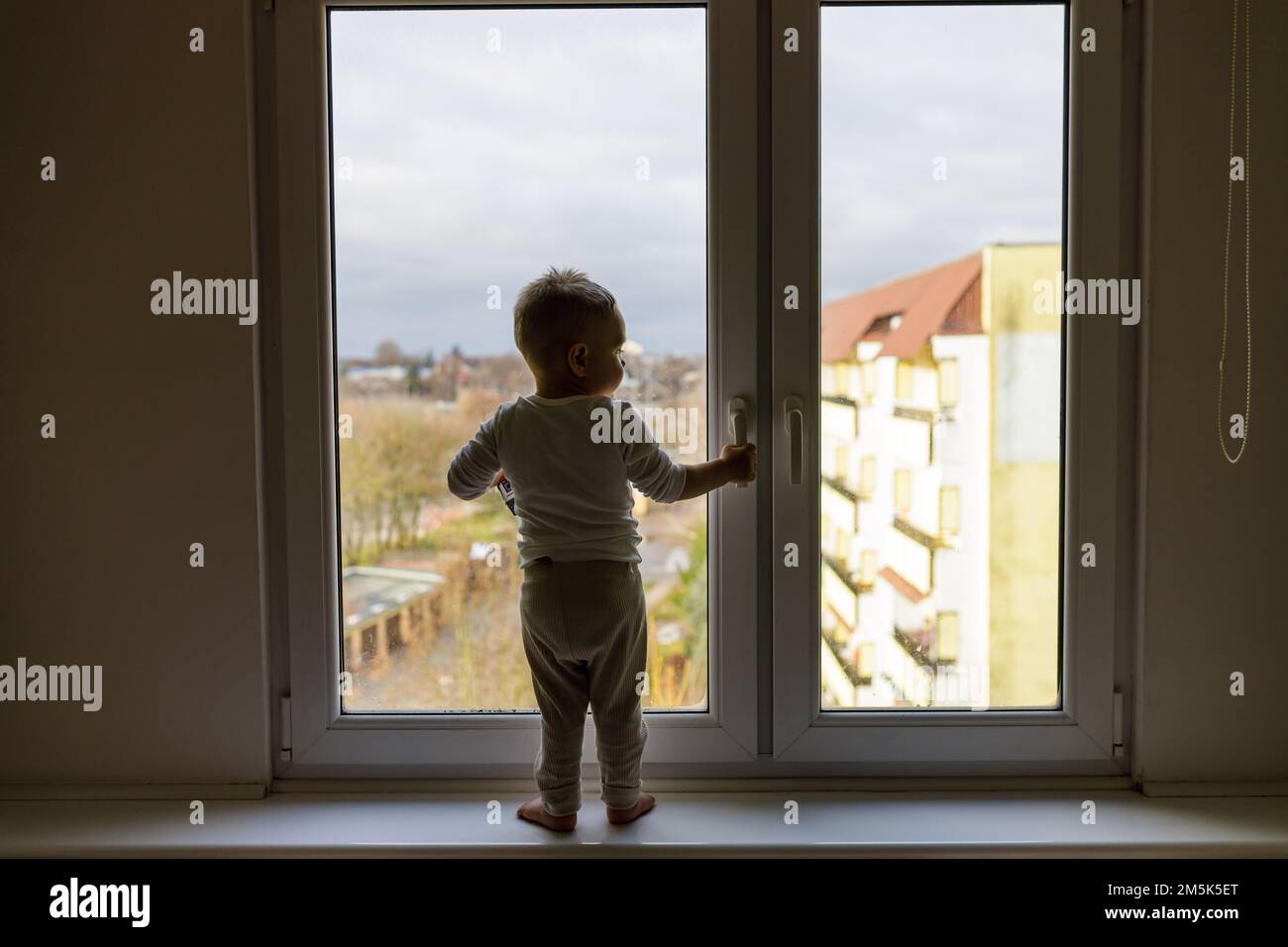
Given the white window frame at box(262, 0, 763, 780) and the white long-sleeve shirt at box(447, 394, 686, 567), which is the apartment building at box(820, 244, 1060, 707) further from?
the white long-sleeve shirt at box(447, 394, 686, 567)

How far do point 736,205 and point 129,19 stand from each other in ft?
3.13

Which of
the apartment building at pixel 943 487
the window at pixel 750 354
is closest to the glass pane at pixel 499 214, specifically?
the window at pixel 750 354

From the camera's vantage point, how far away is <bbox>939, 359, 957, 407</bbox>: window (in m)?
1.52

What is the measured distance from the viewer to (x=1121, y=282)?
1495 mm

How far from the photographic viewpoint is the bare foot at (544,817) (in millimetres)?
1399

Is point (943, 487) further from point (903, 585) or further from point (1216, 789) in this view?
point (1216, 789)

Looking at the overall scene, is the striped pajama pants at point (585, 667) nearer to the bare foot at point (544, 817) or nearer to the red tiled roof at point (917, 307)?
the bare foot at point (544, 817)

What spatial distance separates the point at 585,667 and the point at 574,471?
0.96 ft

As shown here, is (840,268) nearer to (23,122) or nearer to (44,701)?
(23,122)

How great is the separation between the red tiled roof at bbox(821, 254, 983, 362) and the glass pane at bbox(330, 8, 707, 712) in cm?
22

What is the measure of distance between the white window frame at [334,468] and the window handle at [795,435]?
59mm

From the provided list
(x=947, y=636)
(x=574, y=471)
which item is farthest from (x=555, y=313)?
(x=947, y=636)

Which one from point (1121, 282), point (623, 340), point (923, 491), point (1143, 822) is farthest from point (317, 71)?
point (1143, 822)

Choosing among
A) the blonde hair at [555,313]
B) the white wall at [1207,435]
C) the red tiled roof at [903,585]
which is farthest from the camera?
the red tiled roof at [903,585]
